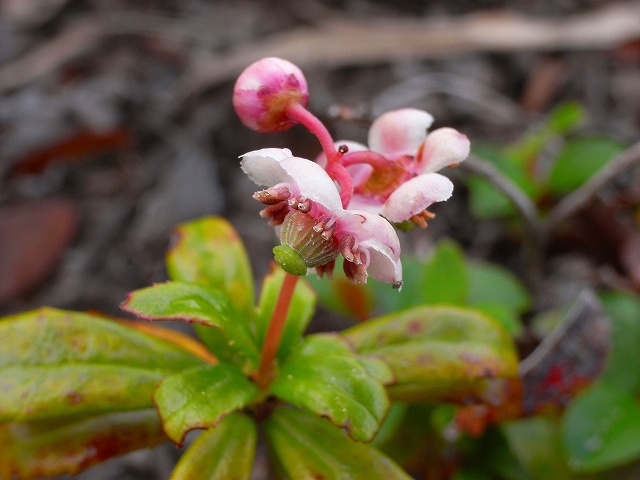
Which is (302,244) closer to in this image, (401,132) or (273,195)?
(273,195)

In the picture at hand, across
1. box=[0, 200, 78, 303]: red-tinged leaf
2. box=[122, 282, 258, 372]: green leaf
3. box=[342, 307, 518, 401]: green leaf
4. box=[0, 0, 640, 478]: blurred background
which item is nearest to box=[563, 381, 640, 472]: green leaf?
box=[342, 307, 518, 401]: green leaf

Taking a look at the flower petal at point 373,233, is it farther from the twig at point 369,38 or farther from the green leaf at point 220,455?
the twig at point 369,38

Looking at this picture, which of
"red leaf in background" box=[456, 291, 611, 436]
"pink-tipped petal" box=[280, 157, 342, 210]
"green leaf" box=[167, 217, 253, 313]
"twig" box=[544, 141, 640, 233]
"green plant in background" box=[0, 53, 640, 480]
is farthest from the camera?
"twig" box=[544, 141, 640, 233]

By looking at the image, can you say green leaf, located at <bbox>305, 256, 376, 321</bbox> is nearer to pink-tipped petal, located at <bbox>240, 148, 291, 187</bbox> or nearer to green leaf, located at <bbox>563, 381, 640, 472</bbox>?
green leaf, located at <bbox>563, 381, 640, 472</bbox>

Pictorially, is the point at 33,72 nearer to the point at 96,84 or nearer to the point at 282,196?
the point at 96,84

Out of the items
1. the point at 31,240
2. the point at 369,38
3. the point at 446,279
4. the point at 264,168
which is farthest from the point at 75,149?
the point at 264,168

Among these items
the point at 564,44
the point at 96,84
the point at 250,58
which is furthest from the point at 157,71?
the point at 564,44
